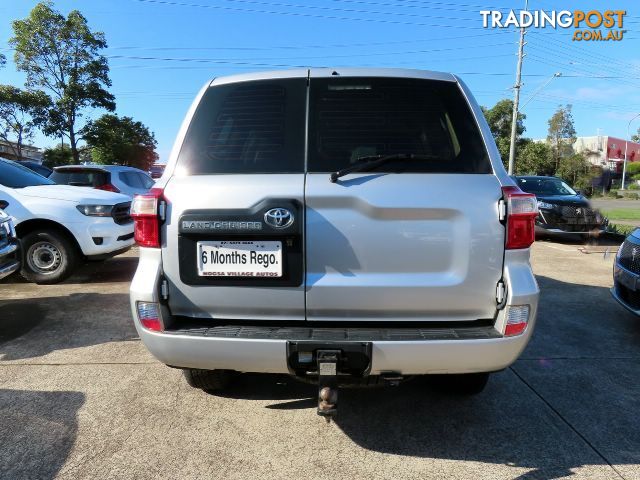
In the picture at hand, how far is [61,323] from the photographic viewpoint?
4.67 meters

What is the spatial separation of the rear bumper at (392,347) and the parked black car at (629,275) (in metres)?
2.77

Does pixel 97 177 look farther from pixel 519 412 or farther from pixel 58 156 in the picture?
pixel 58 156

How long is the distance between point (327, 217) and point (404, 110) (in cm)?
80

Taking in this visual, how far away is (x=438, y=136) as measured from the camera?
257 centimetres

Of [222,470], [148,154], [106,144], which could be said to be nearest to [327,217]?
[222,470]

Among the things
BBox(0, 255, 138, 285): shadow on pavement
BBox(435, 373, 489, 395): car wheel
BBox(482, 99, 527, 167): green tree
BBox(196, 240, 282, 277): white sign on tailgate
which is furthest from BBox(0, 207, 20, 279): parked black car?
BBox(482, 99, 527, 167): green tree

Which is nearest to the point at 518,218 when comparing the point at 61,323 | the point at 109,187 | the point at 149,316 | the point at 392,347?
the point at 392,347

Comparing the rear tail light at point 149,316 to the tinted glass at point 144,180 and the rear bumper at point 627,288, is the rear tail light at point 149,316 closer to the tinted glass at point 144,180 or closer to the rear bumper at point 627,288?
the rear bumper at point 627,288

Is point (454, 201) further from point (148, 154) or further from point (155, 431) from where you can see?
point (148, 154)

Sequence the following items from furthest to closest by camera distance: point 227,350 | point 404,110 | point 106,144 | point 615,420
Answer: point 106,144 → point 615,420 → point 404,110 → point 227,350

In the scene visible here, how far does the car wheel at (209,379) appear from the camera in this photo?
118 inches

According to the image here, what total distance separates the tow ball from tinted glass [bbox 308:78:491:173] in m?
0.91

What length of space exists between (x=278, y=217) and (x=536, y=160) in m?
41.0

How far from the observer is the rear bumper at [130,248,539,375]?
2.19m
